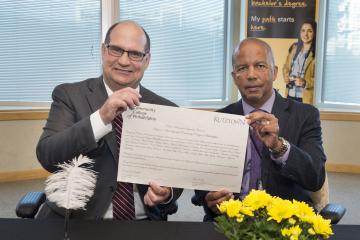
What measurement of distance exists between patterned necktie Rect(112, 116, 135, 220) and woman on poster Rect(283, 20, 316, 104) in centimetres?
423

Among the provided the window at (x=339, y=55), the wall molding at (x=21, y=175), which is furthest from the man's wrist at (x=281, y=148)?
the window at (x=339, y=55)

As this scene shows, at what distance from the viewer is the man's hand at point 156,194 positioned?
64.2 inches

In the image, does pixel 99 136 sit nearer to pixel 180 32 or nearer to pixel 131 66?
pixel 131 66

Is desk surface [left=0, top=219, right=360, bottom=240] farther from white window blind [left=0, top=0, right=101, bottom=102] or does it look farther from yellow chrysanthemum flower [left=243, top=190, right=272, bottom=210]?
white window blind [left=0, top=0, right=101, bottom=102]

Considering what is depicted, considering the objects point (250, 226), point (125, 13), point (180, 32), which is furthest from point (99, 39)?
point (250, 226)

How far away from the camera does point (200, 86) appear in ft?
20.4

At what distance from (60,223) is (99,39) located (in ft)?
14.7

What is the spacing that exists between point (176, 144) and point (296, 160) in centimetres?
58

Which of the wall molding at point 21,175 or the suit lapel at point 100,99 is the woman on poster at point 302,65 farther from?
the suit lapel at point 100,99

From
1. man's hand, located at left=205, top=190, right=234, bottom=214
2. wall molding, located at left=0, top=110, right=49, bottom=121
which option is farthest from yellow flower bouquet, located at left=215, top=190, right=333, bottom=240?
wall molding, located at left=0, top=110, right=49, bottom=121

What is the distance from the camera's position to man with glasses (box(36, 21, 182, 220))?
1.60m

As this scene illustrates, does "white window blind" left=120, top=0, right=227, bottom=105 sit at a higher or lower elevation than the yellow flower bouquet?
higher

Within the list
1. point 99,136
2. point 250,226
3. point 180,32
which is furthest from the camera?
point 180,32

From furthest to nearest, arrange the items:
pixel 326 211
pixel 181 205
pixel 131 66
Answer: pixel 181 205 → pixel 131 66 → pixel 326 211
